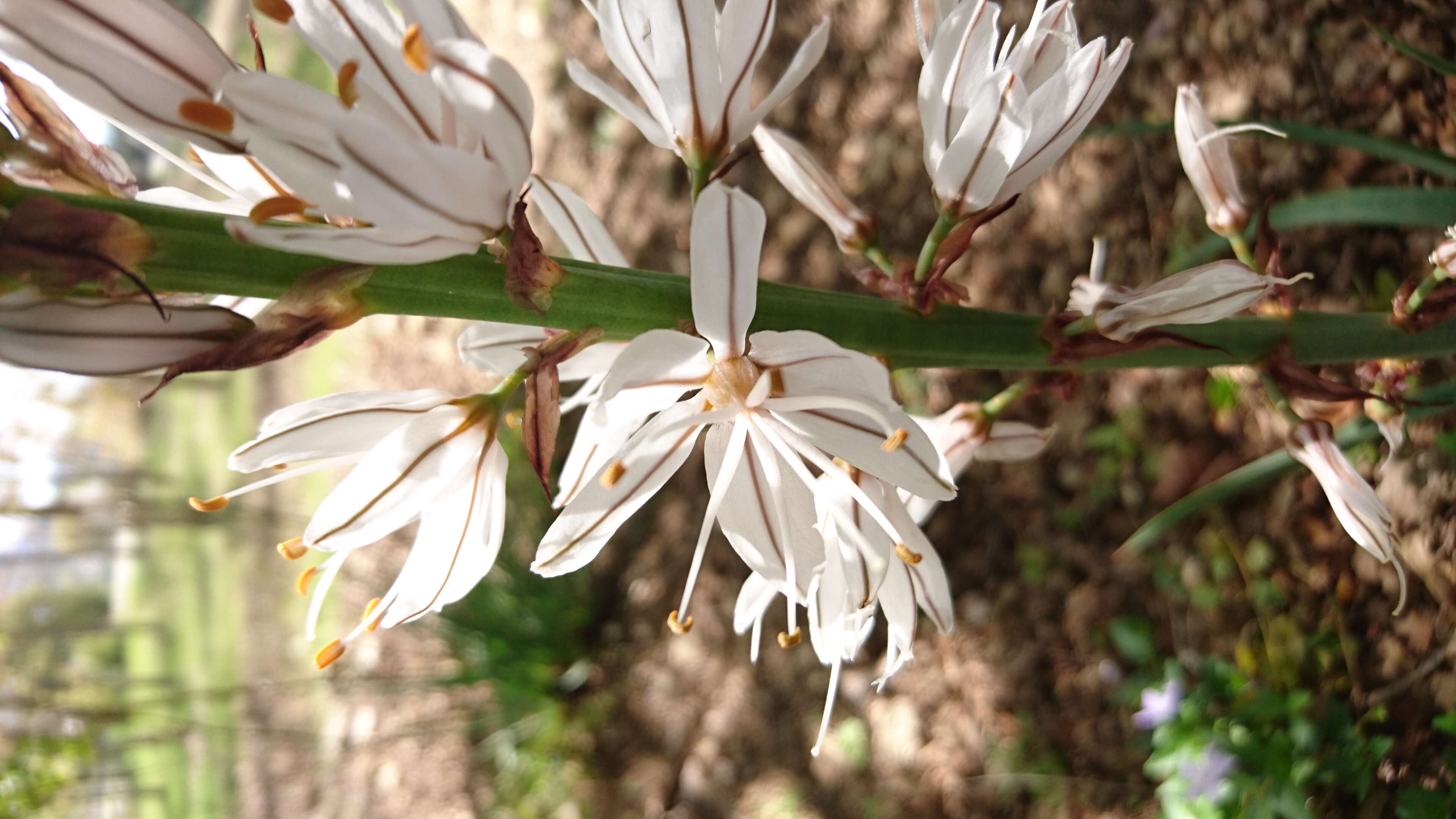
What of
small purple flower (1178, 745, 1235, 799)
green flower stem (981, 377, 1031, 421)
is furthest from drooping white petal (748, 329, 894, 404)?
small purple flower (1178, 745, 1235, 799)

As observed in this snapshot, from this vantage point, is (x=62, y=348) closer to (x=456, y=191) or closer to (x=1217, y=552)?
(x=456, y=191)

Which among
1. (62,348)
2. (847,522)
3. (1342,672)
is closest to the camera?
(62,348)

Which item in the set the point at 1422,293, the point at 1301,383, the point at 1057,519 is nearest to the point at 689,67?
the point at 1301,383

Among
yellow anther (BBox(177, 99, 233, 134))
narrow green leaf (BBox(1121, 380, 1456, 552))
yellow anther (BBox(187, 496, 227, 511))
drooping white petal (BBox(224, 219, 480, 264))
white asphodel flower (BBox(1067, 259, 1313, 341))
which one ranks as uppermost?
yellow anther (BBox(177, 99, 233, 134))

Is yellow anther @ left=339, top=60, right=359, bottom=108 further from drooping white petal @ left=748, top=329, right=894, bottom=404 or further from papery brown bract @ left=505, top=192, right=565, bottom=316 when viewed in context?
drooping white petal @ left=748, top=329, right=894, bottom=404

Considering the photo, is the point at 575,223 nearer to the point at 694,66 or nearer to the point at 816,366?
the point at 694,66

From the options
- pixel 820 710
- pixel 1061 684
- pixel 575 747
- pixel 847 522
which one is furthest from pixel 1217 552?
pixel 575 747

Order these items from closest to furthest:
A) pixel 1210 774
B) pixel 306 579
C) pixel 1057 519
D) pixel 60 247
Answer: pixel 60 247, pixel 306 579, pixel 1210 774, pixel 1057 519
